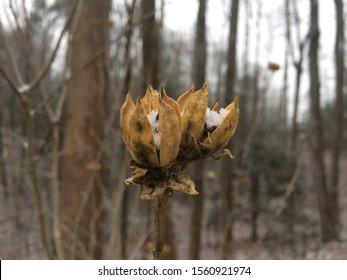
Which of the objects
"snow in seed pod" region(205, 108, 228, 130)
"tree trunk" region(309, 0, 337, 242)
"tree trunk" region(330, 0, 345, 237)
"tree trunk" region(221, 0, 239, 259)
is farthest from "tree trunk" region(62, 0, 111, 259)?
"tree trunk" region(330, 0, 345, 237)

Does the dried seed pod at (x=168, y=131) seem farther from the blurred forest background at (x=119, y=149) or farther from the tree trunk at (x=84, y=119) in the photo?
the tree trunk at (x=84, y=119)

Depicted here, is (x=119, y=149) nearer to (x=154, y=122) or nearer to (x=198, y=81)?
(x=198, y=81)

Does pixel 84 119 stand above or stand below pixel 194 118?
above

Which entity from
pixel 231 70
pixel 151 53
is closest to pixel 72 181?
pixel 151 53

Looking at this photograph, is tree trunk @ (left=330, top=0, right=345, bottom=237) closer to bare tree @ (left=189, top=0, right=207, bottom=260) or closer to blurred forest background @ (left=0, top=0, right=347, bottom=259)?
blurred forest background @ (left=0, top=0, right=347, bottom=259)

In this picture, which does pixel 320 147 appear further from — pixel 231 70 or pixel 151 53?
pixel 151 53

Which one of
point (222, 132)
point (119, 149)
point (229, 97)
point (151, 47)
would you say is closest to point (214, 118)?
point (222, 132)
